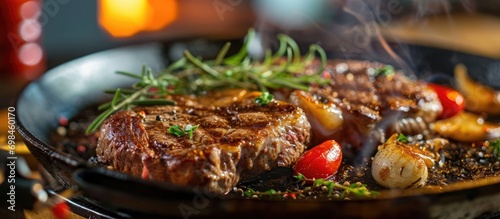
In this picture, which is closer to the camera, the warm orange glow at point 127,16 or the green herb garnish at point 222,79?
the green herb garnish at point 222,79

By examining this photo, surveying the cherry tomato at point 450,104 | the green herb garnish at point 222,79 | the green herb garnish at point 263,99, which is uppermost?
the green herb garnish at point 263,99

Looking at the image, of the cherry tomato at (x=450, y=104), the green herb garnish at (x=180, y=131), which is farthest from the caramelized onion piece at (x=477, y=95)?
the green herb garnish at (x=180, y=131)

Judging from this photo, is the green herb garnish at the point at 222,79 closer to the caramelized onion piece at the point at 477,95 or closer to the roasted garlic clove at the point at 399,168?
the roasted garlic clove at the point at 399,168

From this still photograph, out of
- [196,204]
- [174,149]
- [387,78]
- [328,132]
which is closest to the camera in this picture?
[196,204]

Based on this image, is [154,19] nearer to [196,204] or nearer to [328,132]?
[328,132]

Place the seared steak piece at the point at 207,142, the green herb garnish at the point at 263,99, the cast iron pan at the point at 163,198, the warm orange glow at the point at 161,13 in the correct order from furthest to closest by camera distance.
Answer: the warm orange glow at the point at 161,13
the green herb garnish at the point at 263,99
the seared steak piece at the point at 207,142
the cast iron pan at the point at 163,198

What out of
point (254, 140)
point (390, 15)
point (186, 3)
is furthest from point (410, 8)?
point (254, 140)

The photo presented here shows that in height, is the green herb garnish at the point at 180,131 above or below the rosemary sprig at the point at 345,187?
above
